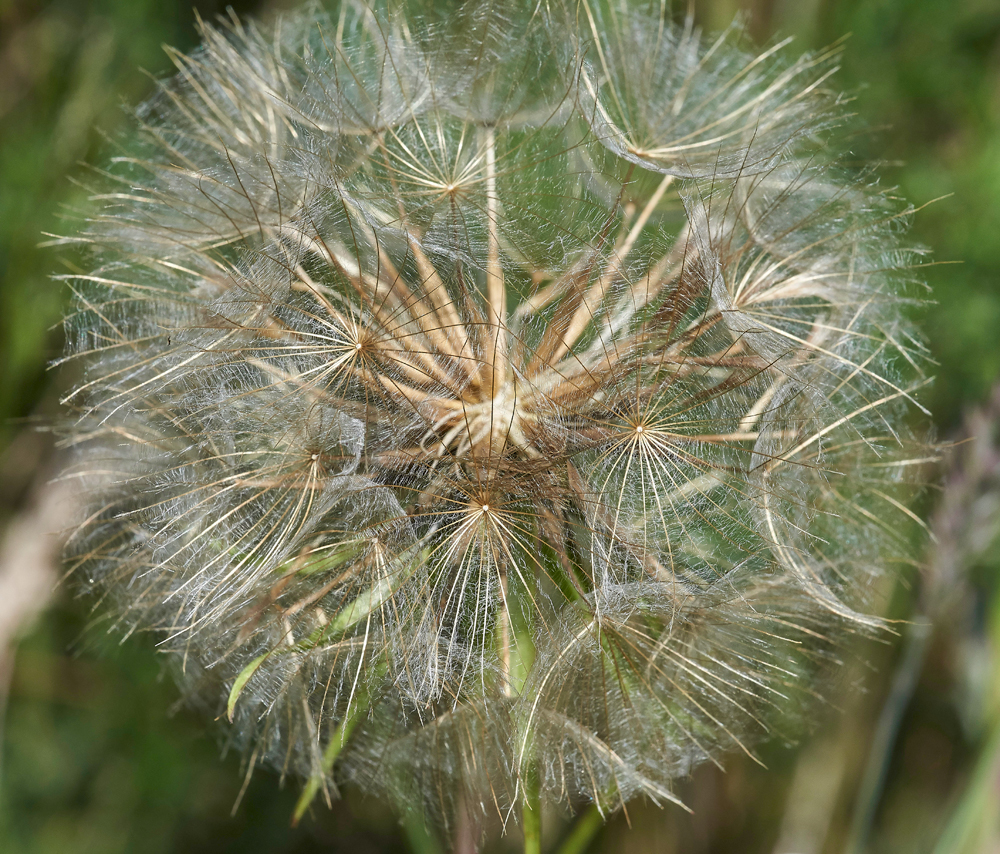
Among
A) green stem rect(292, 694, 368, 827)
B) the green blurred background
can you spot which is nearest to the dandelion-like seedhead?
green stem rect(292, 694, 368, 827)

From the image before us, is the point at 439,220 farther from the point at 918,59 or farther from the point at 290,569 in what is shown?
the point at 918,59

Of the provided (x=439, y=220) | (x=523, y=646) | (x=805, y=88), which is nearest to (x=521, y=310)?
(x=439, y=220)

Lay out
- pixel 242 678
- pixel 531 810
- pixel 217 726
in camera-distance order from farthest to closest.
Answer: pixel 217 726 → pixel 531 810 → pixel 242 678

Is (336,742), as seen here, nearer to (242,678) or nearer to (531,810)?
(242,678)

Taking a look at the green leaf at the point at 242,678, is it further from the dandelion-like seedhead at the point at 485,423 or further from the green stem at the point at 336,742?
the green stem at the point at 336,742

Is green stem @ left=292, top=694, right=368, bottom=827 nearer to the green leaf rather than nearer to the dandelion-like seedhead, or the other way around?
the dandelion-like seedhead

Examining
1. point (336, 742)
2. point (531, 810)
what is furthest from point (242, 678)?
point (531, 810)
